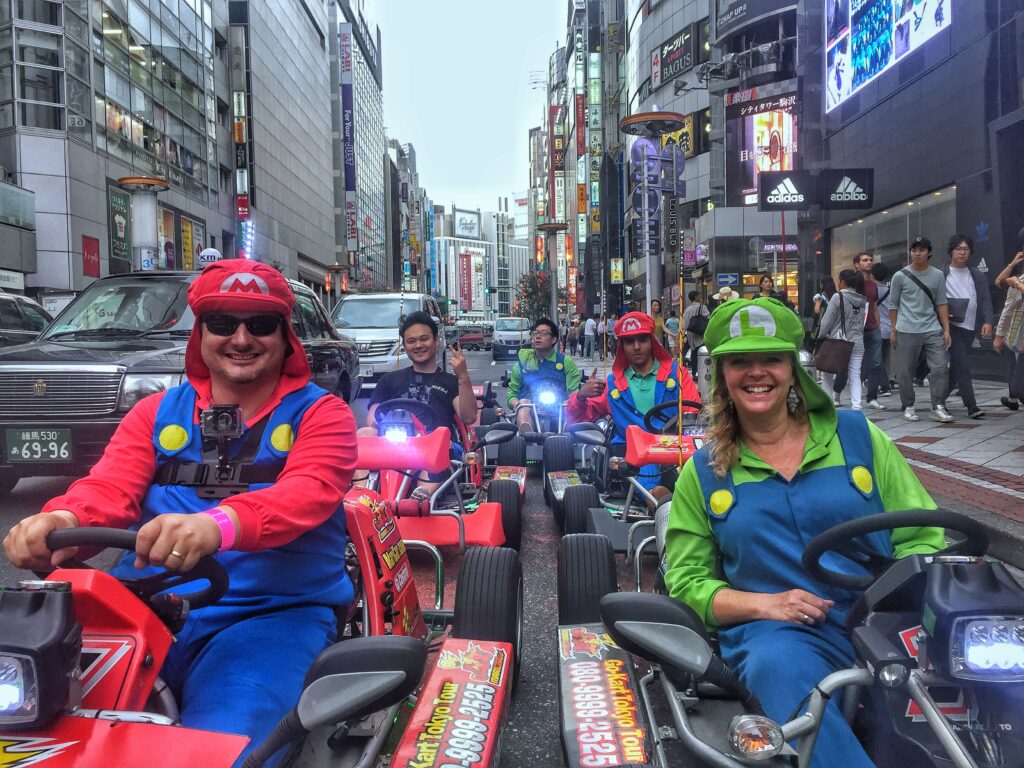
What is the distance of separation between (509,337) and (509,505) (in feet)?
89.6

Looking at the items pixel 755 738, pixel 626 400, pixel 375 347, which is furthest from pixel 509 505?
pixel 375 347

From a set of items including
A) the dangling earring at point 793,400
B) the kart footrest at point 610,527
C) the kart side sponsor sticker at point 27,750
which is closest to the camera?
the kart side sponsor sticker at point 27,750

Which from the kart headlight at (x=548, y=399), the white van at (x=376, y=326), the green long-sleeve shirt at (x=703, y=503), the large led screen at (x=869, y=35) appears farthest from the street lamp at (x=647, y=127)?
the green long-sleeve shirt at (x=703, y=503)

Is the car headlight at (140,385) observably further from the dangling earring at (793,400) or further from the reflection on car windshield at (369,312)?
the reflection on car windshield at (369,312)

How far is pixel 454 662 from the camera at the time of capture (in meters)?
2.64

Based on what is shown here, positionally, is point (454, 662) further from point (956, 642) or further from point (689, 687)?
point (956, 642)

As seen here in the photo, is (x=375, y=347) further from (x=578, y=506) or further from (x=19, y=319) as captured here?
(x=578, y=506)

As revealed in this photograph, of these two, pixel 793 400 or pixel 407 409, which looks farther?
pixel 407 409

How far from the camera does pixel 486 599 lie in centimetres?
309

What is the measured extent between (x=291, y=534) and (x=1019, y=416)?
8.84 metres

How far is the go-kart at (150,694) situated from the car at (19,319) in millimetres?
8711

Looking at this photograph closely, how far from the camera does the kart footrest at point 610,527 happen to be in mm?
4328

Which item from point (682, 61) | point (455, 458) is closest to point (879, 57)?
point (455, 458)

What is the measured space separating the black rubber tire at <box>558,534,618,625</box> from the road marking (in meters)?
3.22
